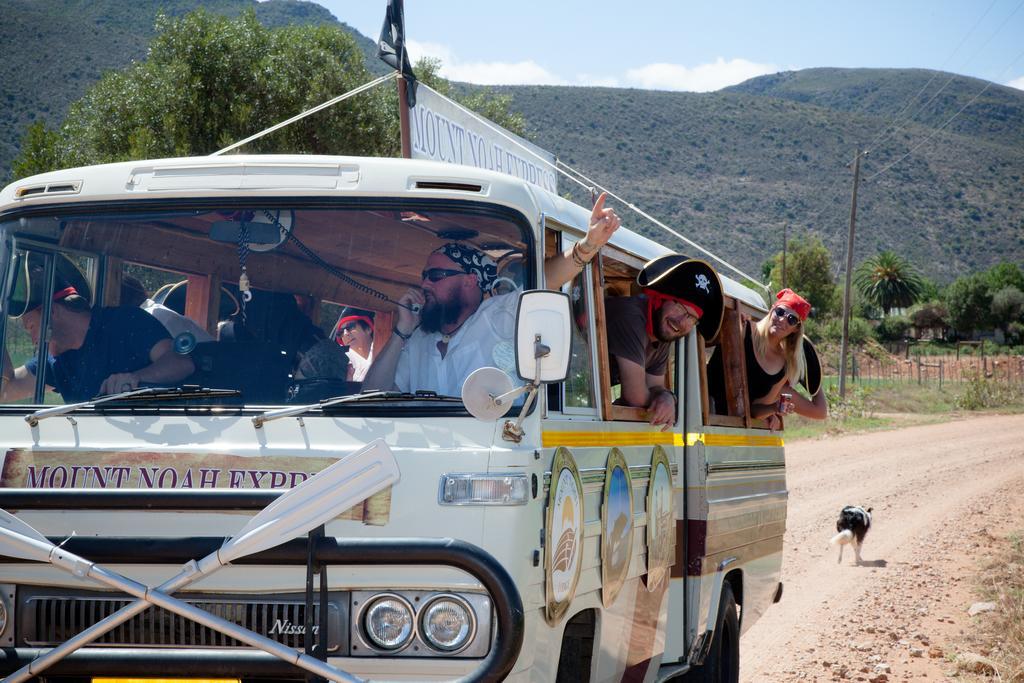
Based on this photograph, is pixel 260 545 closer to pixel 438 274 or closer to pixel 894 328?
pixel 438 274

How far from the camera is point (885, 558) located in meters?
13.0

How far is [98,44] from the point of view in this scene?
63.5m

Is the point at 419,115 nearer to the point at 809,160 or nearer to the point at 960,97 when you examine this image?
the point at 809,160

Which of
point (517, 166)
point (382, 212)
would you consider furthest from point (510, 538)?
point (517, 166)

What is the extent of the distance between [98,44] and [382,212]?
65.6 metres

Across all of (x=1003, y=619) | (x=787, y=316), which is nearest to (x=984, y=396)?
(x=1003, y=619)

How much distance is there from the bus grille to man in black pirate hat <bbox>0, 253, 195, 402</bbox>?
0.86 m

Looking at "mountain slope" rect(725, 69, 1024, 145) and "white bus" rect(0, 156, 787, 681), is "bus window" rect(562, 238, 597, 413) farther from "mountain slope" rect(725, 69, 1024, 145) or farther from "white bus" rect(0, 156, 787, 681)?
"mountain slope" rect(725, 69, 1024, 145)

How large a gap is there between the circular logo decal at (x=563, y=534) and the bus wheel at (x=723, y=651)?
2.54m

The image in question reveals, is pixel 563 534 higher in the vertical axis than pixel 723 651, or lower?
higher

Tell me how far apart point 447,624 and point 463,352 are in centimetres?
102

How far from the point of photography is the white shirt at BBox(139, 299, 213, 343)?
14.1 ft

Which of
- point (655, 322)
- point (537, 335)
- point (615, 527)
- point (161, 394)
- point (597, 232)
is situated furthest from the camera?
point (655, 322)

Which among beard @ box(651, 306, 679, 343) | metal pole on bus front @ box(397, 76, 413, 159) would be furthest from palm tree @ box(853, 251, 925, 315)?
beard @ box(651, 306, 679, 343)
